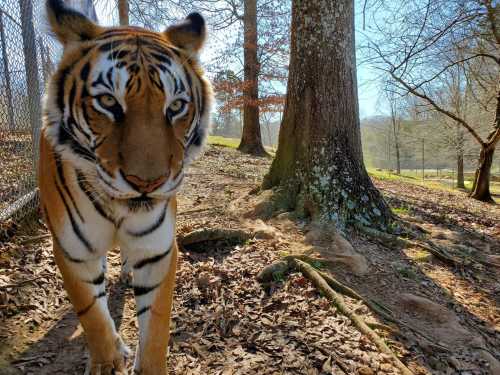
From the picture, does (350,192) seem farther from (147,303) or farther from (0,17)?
(0,17)

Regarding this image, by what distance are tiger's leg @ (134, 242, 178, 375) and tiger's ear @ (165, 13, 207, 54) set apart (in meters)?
1.24

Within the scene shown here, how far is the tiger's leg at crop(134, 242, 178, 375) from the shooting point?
7.40ft

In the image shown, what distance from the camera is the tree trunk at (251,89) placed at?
1527 centimetres

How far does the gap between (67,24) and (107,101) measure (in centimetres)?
58

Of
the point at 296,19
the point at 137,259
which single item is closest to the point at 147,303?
the point at 137,259

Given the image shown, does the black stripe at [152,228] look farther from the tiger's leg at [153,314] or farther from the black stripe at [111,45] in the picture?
the black stripe at [111,45]

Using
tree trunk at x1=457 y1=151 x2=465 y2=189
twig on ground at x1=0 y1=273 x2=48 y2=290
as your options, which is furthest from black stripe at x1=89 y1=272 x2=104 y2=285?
tree trunk at x1=457 y1=151 x2=465 y2=189

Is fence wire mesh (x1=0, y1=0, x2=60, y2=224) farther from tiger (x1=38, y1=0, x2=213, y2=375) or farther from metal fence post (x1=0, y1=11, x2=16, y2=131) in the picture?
tiger (x1=38, y1=0, x2=213, y2=375)

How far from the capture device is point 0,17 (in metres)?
3.98

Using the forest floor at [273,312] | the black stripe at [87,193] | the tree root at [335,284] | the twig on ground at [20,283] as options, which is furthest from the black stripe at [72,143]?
the tree root at [335,284]

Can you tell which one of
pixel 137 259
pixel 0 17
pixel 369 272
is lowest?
pixel 369 272

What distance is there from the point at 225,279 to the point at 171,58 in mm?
2277

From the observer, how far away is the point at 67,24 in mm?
1982

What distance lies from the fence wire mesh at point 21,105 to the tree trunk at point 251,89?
34.3 ft
